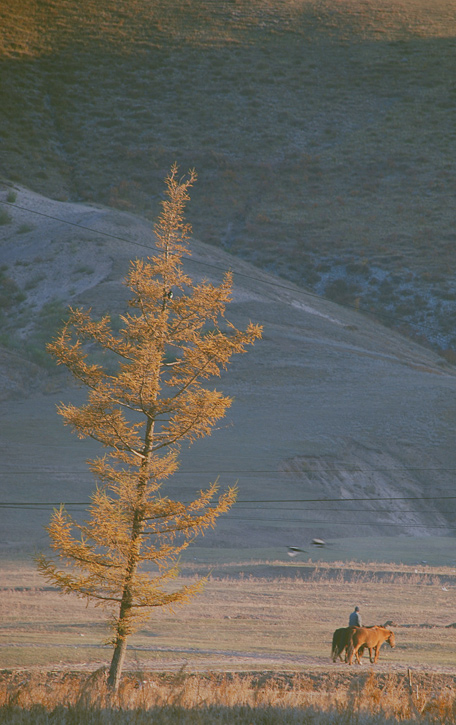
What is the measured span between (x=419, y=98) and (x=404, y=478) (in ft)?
259

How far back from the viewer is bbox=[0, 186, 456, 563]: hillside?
128ft

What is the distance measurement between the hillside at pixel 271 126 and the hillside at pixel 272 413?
12841mm

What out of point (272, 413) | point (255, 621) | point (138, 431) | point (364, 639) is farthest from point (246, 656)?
point (272, 413)

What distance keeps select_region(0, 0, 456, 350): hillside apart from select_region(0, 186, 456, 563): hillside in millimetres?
12841

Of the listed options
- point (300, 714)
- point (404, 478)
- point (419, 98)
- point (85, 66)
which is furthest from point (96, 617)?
point (85, 66)

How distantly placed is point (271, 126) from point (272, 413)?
222 ft

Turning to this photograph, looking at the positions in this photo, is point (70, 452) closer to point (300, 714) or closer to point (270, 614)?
point (270, 614)

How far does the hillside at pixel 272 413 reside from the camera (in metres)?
39.1

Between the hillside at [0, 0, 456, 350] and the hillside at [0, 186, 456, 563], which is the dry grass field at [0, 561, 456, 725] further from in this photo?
the hillside at [0, 0, 456, 350]

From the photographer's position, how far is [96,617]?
21031 millimetres

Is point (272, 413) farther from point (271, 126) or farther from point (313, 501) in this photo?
point (271, 126)

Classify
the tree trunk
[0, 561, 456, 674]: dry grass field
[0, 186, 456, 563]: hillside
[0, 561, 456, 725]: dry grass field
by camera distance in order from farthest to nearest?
[0, 186, 456, 563]: hillside → [0, 561, 456, 674]: dry grass field → the tree trunk → [0, 561, 456, 725]: dry grass field

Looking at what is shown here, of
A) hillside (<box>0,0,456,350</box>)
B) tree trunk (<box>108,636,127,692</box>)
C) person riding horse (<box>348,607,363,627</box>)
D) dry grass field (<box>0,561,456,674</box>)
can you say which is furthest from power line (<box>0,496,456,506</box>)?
hillside (<box>0,0,456,350</box>)

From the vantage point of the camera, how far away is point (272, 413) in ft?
161
